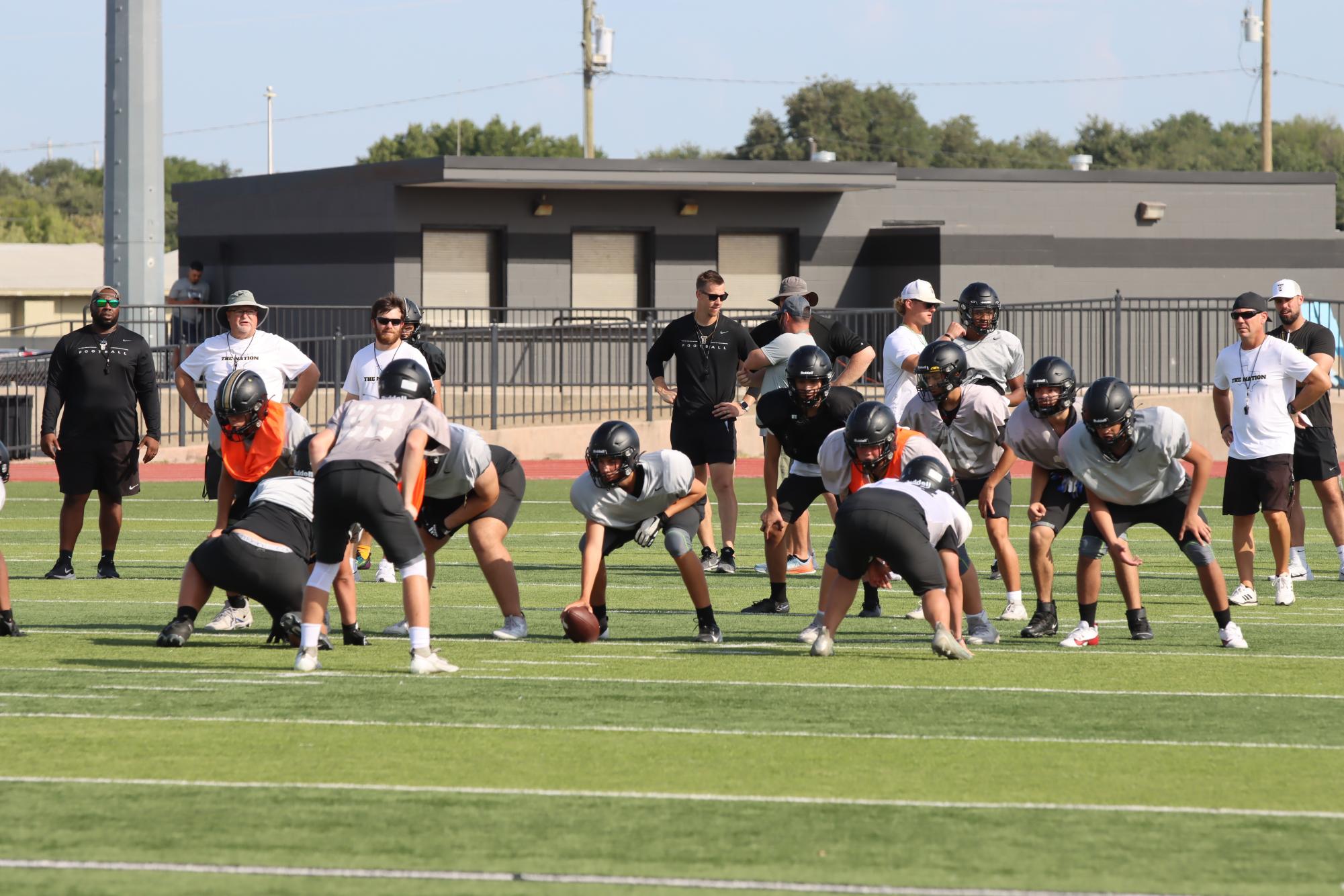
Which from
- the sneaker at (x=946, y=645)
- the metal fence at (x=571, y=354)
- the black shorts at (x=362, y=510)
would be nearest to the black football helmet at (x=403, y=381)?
the black shorts at (x=362, y=510)

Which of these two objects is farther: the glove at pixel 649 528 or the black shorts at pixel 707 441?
the black shorts at pixel 707 441

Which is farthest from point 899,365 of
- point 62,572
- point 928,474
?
point 62,572

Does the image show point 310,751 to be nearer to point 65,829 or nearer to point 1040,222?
point 65,829

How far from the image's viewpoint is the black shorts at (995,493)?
33.9 ft

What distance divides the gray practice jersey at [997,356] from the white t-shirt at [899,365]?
0.69 m

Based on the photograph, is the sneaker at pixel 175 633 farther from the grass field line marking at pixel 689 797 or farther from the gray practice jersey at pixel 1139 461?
the gray practice jersey at pixel 1139 461

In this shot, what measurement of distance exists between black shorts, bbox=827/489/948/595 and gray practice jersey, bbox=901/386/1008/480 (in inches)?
64.8

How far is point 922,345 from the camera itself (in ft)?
39.8

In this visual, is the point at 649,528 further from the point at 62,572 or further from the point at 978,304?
the point at 62,572

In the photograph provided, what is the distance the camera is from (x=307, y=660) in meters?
8.48

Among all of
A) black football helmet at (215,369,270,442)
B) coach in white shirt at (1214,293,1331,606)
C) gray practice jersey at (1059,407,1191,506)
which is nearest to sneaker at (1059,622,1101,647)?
gray practice jersey at (1059,407,1191,506)

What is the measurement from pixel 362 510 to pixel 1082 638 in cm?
380

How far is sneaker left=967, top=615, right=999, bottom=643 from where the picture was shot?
31.8 feet

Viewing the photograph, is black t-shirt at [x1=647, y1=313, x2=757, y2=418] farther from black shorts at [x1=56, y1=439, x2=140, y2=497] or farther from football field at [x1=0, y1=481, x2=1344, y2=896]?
black shorts at [x1=56, y1=439, x2=140, y2=497]
